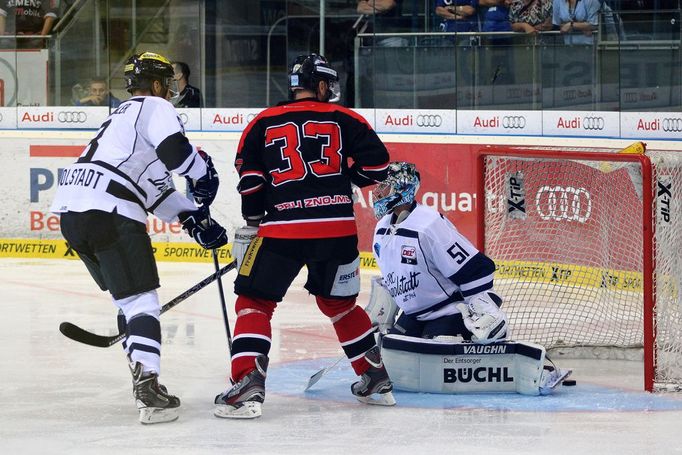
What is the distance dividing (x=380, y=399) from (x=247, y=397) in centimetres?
52

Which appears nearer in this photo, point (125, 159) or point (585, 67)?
point (125, 159)

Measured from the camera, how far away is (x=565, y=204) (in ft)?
21.5

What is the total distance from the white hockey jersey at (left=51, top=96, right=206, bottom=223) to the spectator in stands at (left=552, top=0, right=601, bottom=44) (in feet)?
15.3

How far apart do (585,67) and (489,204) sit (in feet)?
9.91

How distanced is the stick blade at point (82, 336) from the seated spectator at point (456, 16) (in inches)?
176

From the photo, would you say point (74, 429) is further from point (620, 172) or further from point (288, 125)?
point (620, 172)

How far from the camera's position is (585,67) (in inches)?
338

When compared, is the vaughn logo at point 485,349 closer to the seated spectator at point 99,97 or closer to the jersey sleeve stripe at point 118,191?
the jersey sleeve stripe at point 118,191

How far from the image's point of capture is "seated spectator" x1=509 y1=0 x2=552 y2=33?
28.9 ft

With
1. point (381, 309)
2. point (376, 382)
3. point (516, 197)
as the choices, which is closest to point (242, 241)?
point (376, 382)

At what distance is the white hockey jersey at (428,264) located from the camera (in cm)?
475

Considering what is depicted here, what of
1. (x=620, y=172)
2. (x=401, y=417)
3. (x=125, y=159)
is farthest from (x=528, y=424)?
(x=620, y=172)

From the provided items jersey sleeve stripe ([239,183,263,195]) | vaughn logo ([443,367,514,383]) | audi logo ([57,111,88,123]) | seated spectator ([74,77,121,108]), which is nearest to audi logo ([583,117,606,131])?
seated spectator ([74,77,121,108])

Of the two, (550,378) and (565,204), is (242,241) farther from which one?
(565,204)
